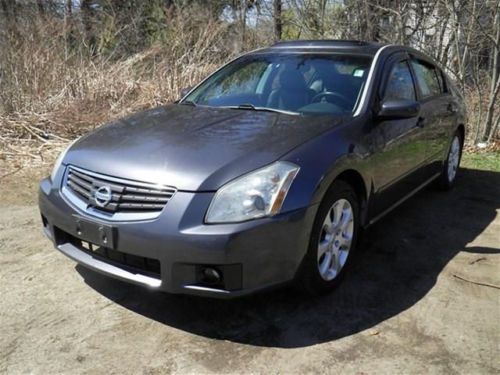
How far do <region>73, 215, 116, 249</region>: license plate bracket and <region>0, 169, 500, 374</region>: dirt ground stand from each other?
49cm

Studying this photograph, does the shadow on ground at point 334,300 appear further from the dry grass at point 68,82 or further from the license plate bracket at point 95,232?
the dry grass at point 68,82

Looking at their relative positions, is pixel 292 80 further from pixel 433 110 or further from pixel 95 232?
pixel 95 232

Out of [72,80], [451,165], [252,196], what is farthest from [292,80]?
[72,80]

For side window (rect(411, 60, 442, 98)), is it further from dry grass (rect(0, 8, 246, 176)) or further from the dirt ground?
dry grass (rect(0, 8, 246, 176))

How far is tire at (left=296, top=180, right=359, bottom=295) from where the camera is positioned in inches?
115

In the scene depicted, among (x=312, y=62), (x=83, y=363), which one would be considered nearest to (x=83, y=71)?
(x=312, y=62)

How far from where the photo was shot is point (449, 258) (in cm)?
388

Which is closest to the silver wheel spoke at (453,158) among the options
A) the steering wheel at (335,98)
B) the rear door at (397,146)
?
the rear door at (397,146)

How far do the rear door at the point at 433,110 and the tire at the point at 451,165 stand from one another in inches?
10.5

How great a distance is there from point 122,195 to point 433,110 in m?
3.13

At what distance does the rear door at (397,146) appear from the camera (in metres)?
3.64

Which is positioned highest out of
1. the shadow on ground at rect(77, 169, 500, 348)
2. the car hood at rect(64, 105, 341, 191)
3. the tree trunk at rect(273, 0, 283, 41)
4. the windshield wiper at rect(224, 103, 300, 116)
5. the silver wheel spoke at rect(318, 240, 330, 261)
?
the tree trunk at rect(273, 0, 283, 41)

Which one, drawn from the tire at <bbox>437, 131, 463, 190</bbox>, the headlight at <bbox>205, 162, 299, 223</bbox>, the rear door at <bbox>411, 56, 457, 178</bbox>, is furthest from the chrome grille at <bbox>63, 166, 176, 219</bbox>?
the tire at <bbox>437, 131, 463, 190</bbox>

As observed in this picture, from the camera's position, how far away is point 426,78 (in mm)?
4840
